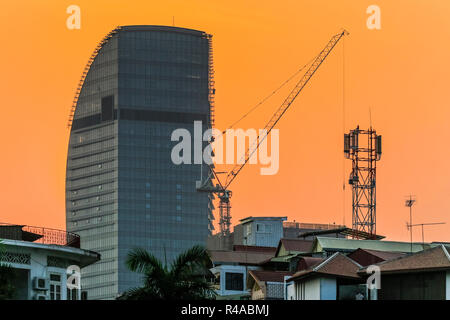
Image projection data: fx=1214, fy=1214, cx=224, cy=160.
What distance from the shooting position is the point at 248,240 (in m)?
186

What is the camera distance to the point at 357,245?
11338 centimetres

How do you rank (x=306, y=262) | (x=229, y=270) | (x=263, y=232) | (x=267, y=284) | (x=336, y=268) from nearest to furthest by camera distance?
(x=336, y=268) → (x=306, y=262) → (x=267, y=284) → (x=229, y=270) → (x=263, y=232)

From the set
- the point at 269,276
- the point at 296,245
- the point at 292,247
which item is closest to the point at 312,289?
the point at 269,276

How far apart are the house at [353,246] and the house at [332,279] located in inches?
1172

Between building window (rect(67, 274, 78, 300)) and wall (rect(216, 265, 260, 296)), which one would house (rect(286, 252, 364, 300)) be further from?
wall (rect(216, 265, 260, 296))

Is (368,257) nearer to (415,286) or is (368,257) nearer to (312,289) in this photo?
(312,289)

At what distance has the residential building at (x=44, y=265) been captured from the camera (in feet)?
218

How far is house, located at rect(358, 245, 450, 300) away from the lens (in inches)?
2837

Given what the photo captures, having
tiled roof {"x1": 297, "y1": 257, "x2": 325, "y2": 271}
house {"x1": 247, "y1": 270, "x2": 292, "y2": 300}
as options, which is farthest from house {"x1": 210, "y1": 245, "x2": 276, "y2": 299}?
tiled roof {"x1": 297, "y1": 257, "x2": 325, "y2": 271}

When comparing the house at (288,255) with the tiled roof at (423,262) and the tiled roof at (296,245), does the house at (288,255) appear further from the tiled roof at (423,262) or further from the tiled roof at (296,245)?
the tiled roof at (423,262)

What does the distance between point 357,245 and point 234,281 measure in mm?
16330
